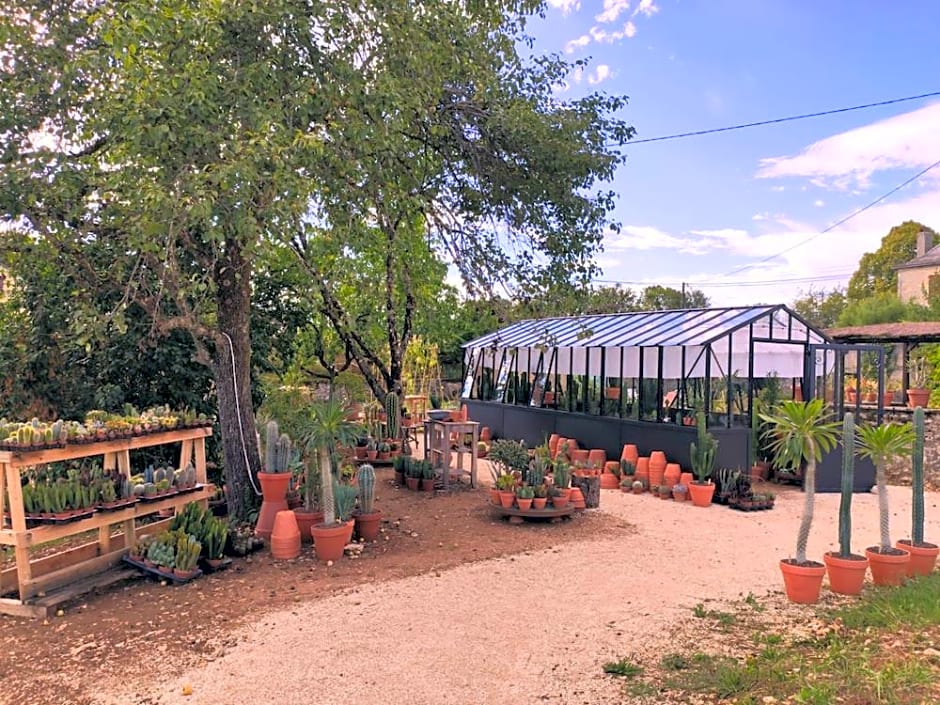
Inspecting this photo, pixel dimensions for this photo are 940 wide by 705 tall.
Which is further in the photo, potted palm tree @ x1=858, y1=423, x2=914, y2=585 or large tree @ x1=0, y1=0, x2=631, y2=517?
potted palm tree @ x1=858, y1=423, x2=914, y2=585

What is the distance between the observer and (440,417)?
11367mm

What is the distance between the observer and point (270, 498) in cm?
604

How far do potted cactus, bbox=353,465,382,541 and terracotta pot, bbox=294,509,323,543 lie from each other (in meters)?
0.38

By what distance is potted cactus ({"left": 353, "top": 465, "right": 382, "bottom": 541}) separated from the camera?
20.2 feet

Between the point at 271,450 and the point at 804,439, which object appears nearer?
the point at 804,439

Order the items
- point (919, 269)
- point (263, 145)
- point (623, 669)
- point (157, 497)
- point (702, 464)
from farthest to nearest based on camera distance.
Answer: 1. point (919, 269)
2. point (702, 464)
3. point (157, 497)
4. point (263, 145)
5. point (623, 669)

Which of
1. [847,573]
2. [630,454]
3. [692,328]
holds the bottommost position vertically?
[847,573]

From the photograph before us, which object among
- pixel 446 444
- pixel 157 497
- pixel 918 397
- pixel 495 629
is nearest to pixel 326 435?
pixel 157 497

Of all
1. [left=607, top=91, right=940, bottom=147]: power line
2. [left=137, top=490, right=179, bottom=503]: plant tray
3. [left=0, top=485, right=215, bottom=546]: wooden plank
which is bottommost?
[left=0, top=485, right=215, bottom=546]: wooden plank

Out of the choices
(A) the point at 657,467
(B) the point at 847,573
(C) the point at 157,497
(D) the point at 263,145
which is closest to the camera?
(D) the point at 263,145

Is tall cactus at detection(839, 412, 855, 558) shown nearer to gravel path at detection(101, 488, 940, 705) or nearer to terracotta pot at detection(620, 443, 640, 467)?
gravel path at detection(101, 488, 940, 705)

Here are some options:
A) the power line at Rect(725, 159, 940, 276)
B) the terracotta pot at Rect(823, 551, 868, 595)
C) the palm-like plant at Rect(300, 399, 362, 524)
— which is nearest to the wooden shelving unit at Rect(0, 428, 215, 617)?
the palm-like plant at Rect(300, 399, 362, 524)

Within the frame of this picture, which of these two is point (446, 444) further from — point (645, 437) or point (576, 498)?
point (645, 437)

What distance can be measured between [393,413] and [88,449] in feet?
21.7
